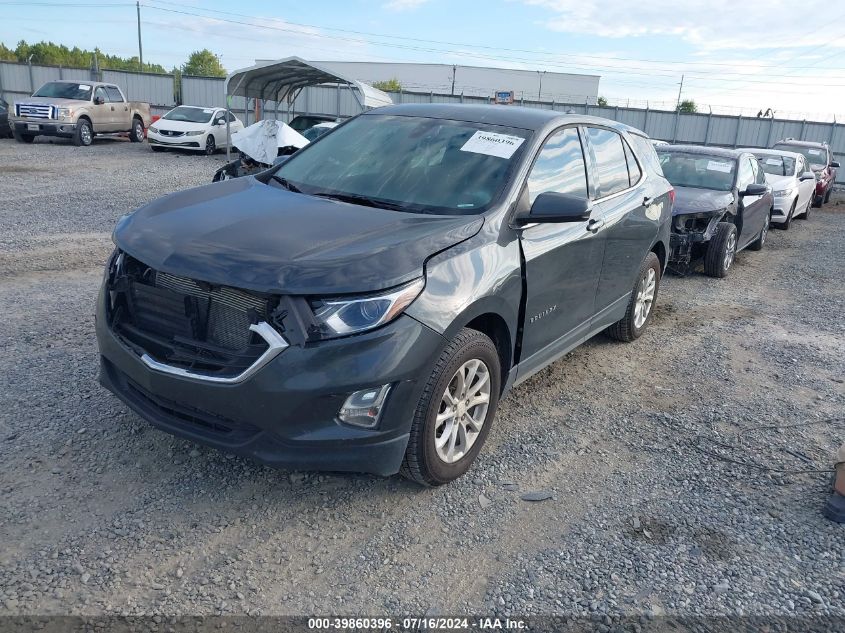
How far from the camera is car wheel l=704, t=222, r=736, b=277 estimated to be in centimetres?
874

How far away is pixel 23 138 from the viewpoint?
66.7 ft

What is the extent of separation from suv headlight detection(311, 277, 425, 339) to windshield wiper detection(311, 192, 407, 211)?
0.91 m

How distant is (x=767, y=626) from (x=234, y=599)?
2123mm

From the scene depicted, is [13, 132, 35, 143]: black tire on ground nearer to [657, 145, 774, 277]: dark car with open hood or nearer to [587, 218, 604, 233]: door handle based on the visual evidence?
[657, 145, 774, 277]: dark car with open hood

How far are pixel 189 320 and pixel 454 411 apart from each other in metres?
1.33

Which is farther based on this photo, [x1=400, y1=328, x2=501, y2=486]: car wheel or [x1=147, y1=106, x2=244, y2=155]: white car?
[x1=147, y1=106, x2=244, y2=155]: white car

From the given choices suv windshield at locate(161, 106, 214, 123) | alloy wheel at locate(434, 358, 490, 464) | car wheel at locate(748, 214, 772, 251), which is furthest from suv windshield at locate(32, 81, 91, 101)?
alloy wheel at locate(434, 358, 490, 464)

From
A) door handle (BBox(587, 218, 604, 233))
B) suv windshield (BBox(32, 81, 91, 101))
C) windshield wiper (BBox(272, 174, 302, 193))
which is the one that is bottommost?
door handle (BBox(587, 218, 604, 233))

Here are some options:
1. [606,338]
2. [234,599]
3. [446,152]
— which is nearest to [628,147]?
[606,338]

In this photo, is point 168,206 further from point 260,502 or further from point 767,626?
point 767,626

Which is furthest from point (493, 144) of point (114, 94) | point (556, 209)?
point (114, 94)

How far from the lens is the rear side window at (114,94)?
2152 centimetres

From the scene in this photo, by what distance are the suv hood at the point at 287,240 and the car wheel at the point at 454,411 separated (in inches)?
18.7

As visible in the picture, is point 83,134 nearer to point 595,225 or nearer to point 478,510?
point 595,225
